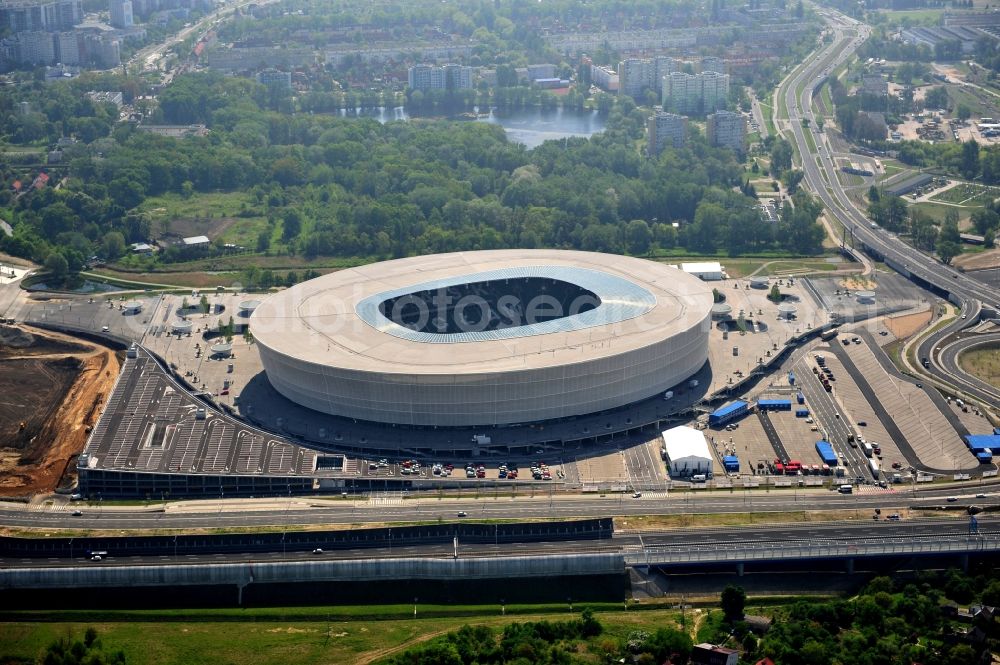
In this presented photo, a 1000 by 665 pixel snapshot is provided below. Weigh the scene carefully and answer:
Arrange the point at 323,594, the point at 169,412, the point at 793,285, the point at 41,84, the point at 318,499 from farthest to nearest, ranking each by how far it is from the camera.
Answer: the point at 41,84 → the point at 793,285 → the point at 169,412 → the point at 318,499 → the point at 323,594

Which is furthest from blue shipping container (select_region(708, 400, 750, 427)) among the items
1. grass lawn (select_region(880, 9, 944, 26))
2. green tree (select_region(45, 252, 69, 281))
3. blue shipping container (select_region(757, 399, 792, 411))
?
grass lawn (select_region(880, 9, 944, 26))

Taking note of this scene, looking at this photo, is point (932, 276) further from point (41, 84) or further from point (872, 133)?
point (41, 84)

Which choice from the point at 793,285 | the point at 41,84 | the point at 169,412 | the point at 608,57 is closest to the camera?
the point at 169,412

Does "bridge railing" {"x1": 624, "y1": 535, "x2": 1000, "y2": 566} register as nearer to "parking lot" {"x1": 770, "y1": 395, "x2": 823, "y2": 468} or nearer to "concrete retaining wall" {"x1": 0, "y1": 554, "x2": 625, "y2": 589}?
"concrete retaining wall" {"x1": 0, "y1": 554, "x2": 625, "y2": 589}

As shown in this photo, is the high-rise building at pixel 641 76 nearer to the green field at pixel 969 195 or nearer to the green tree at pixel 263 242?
the green field at pixel 969 195

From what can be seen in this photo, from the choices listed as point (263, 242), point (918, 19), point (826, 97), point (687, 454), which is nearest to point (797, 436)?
point (687, 454)

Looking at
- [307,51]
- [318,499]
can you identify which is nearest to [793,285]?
[318,499]
